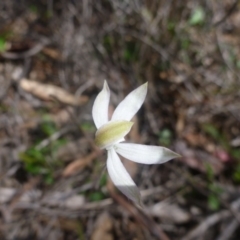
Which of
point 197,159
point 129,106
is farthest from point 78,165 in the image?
point 129,106

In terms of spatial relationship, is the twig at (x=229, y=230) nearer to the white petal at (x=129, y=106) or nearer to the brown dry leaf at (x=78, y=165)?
the brown dry leaf at (x=78, y=165)

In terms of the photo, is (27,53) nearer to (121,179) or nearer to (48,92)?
(48,92)

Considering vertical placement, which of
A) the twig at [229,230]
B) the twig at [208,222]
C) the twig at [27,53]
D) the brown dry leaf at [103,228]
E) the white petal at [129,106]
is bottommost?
the twig at [229,230]

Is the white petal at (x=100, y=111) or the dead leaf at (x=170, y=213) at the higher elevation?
the white petal at (x=100, y=111)

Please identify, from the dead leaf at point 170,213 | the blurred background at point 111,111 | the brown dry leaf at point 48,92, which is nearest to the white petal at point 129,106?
the blurred background at point 111,111

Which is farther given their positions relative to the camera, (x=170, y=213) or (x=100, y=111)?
(x=170, y=213)

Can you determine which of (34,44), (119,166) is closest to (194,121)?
(34,44)

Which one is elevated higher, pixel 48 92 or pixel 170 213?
A: pixel 48 92
